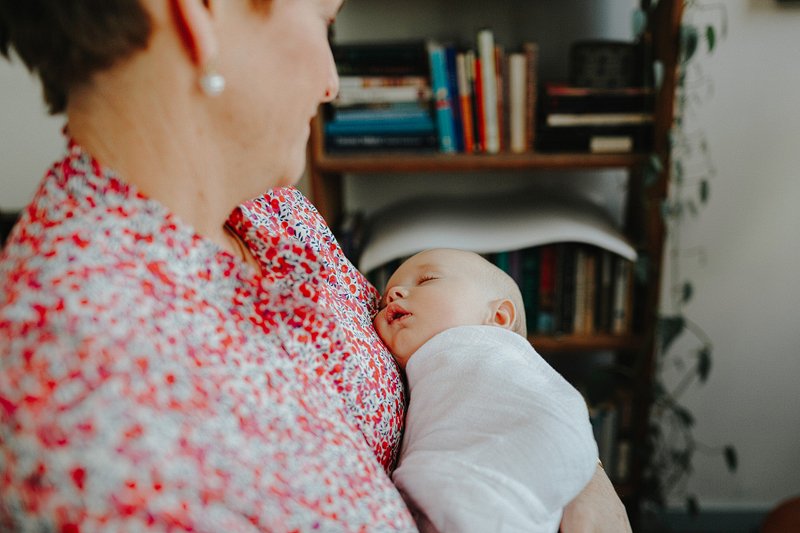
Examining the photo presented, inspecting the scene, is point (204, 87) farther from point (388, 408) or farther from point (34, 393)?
point (388, 408)

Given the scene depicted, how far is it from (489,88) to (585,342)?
2.49 ft

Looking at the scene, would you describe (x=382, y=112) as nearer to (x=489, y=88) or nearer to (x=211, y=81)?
(x=489, y=88)

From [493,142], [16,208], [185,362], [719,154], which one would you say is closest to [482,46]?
[493,142]

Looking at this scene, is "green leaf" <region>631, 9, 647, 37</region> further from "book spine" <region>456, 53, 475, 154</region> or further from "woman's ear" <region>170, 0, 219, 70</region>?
"woman's ear" <region>170, 0, 219, 70</region>

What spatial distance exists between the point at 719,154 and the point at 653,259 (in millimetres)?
506

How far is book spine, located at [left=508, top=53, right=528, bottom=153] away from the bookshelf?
0.05 metres

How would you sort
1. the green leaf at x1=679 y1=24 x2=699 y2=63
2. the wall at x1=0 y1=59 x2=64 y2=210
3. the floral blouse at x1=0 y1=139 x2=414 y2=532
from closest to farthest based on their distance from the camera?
the floral blouse at x1=0 y1=139 x2=414 y2=532, the green leaf at x1=679 y1=24 x2=699 y2=63, the wall at x1=0 y1=59 x2=64 y2=210

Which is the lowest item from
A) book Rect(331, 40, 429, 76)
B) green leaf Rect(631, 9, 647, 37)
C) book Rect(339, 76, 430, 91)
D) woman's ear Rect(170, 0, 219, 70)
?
book Rect(339, 76, 430, 91)

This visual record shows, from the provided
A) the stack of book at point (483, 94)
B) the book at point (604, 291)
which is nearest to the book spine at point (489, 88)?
the stack of book at point (483, 94)

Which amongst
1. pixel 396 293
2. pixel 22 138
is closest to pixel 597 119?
pixel 396 293

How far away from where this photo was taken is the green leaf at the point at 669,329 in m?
1.87

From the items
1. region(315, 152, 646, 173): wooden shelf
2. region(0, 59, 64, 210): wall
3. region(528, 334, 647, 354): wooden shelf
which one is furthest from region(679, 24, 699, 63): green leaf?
region(0, 59, 64, 210): wall

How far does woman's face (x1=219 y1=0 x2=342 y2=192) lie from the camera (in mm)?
676

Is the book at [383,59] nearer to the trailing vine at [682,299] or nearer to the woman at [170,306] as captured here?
the trailing vine at [682,299]
